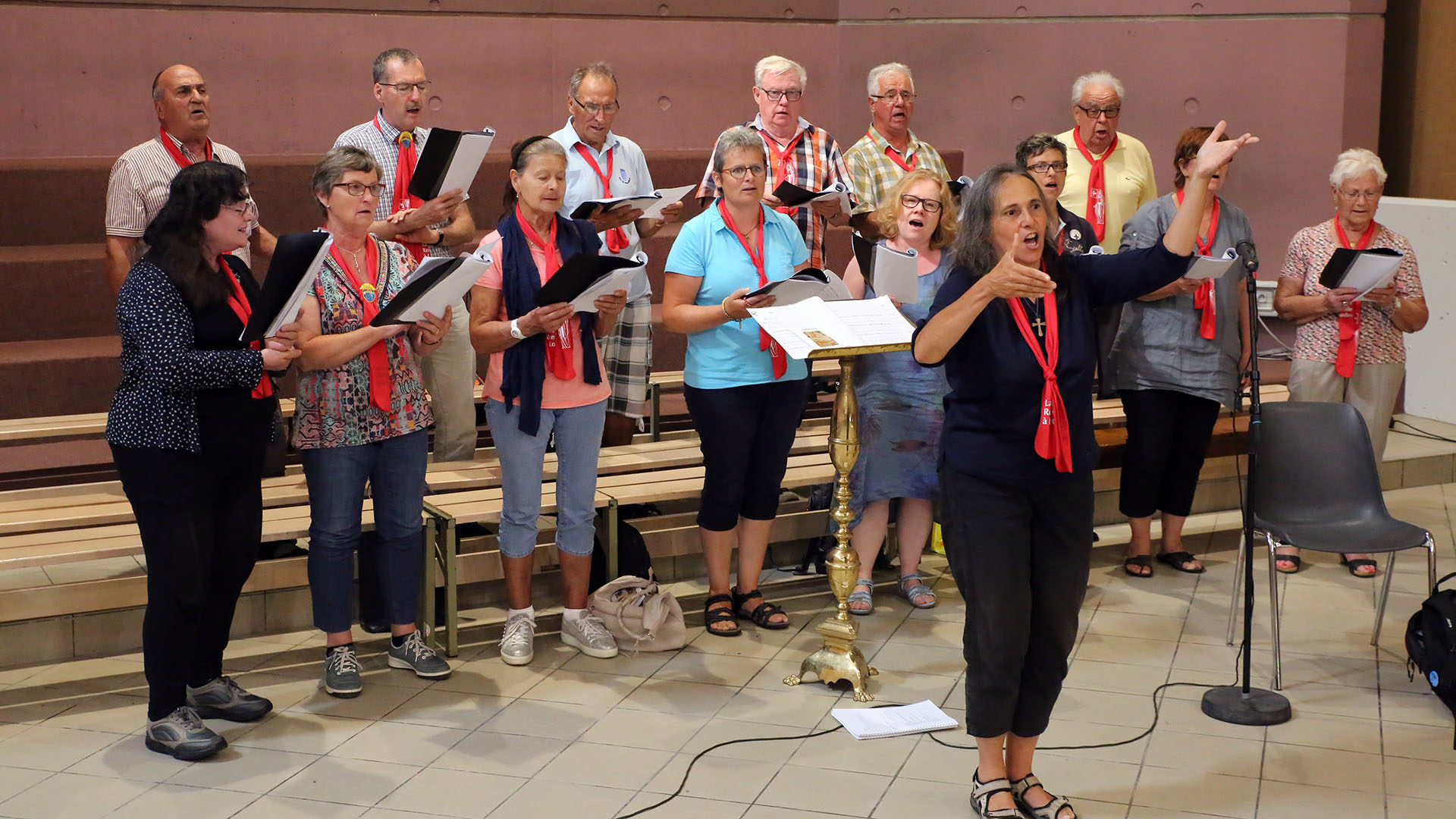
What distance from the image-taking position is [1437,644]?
426 cm

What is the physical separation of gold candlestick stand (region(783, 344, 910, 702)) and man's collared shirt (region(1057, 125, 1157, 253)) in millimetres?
2010

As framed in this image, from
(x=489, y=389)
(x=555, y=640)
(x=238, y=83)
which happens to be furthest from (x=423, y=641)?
(x=238, y=83)

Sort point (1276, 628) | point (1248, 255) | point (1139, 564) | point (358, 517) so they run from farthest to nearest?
point (1139, 564) → point (1276, 628) → point (358, 517) → point (1248, 255)

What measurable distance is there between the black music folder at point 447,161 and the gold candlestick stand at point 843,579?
141 centimetres

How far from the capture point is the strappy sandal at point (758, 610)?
496cm

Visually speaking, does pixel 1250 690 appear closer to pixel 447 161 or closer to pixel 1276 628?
pixel 1276 628

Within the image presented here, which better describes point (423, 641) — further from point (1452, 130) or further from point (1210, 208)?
point (1452, 130)

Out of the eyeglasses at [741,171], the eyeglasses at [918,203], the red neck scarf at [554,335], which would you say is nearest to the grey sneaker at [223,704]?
the red neck scarf at [554,335]

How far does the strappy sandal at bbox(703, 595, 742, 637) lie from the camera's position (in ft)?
16.1

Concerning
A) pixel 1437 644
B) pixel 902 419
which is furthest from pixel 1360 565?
pixel 902 419

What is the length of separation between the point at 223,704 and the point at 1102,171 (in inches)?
163

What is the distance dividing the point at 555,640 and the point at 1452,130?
6133mm

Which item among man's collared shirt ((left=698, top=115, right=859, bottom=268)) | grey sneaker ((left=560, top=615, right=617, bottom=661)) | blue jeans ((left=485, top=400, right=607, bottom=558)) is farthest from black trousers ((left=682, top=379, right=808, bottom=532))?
man's collared shirt ((left=698, top=115, right=859, bottom=268))

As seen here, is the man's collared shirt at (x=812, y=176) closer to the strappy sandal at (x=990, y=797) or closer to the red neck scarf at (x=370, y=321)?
the red neck scarf at (x=370, y=321)
